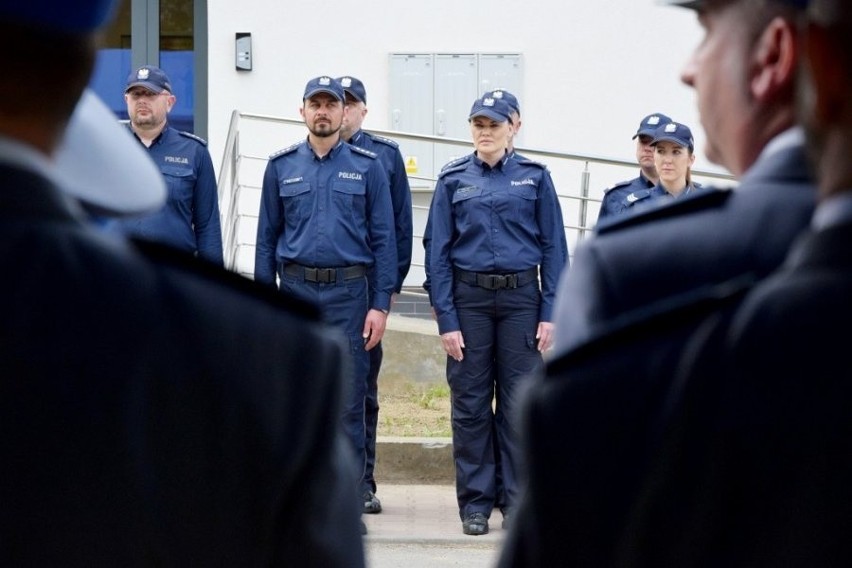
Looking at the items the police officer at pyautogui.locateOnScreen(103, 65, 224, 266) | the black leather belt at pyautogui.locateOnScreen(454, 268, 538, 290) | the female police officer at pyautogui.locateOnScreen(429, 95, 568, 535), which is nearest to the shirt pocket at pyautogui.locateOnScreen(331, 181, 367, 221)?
the female police officer at pyautogui.locateOnScreen(429, 95, 568, 535)

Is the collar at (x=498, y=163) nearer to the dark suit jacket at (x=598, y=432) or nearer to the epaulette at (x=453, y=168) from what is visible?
the epaulette at (x=453, y=168)

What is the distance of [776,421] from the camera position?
4.10 feet

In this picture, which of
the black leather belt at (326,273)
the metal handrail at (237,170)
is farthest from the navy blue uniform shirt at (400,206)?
the metal handrail at (237,170)

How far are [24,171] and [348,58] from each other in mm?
11187

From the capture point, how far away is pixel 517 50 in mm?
12383

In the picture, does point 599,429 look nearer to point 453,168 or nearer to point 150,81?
point 453,168

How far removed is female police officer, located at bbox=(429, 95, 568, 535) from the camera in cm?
766

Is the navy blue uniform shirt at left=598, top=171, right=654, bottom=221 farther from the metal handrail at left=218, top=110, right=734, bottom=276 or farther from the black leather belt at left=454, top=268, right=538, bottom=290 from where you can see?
the metal handrail at left=218, top=110, right=734, bottom=276

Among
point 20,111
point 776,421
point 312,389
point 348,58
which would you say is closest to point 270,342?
point 312,389

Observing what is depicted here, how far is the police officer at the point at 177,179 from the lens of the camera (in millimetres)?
8031

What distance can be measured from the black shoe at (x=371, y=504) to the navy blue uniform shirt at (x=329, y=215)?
2.99ft

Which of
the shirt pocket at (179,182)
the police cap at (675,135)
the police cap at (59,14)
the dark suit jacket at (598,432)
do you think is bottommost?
the dark suit jacket at (598,432)

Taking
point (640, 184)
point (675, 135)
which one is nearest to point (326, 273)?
point (675, 135)

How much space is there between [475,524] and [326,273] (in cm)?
139
